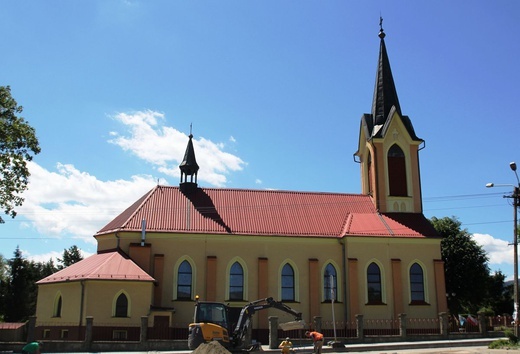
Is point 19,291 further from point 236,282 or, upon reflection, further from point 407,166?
point 407,166

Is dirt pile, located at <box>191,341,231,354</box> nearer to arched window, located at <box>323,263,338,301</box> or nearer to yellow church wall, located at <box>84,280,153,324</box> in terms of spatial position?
yellow church wall, located at <box>84,280,153,324</box>

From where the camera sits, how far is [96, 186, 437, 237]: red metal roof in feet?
105

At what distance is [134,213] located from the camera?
105 feet

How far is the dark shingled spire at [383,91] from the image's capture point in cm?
3803

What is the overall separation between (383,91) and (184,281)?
20.7m

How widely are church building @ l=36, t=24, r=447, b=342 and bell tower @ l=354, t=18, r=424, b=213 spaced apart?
0.08m

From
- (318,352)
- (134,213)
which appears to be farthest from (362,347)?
(134,213)

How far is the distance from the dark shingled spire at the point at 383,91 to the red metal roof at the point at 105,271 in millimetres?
20491

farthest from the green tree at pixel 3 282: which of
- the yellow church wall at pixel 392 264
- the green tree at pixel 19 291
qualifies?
the yellow church wall at pixel 392 264

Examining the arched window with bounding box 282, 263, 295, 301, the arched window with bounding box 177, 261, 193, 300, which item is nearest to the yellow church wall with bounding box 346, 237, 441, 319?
the arched window with bounding box 282, 263, 295, 301

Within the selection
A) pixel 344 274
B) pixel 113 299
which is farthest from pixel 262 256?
pixel 113 299

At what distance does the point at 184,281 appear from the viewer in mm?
30844

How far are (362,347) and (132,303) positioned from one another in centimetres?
1249

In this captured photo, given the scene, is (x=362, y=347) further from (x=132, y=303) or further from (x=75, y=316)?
(x=75, y=316)
